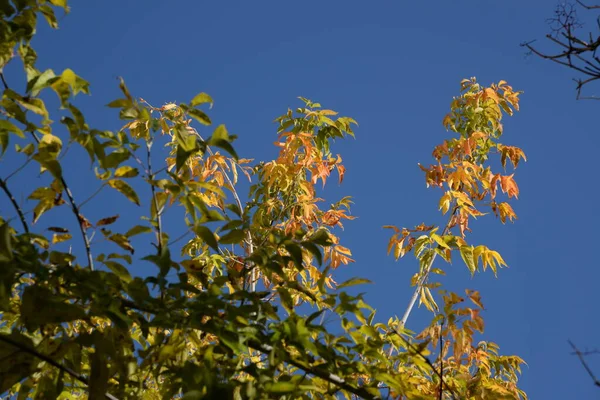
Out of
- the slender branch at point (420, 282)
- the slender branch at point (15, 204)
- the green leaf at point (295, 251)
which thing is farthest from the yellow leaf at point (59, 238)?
the slender branch at point (420, 282)

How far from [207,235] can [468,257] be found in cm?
201

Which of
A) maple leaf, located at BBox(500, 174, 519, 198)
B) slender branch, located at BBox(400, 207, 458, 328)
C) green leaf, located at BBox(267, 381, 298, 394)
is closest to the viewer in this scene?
green leaf, located at BBox(267, 381, 298, 394)

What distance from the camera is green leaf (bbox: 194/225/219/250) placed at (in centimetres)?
125

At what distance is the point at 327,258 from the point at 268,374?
6.84ft

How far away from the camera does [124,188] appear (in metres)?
1.30

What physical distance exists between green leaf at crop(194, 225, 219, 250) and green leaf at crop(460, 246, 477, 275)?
1984 millimetres

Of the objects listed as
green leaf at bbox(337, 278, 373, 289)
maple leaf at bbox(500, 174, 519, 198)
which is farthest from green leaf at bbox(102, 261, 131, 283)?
maple leaf at bbox(500, 174, 519, 198)

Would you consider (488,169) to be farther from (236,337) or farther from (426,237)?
(236,337)

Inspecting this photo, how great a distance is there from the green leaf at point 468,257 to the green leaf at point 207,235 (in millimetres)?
1984

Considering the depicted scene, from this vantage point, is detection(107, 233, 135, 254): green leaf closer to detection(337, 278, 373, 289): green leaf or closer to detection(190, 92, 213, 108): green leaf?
detection(190, 92, 213, 108): green leaf

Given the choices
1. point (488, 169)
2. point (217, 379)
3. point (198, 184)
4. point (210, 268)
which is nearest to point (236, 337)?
point (217, 379)

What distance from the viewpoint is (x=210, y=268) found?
10.2 ft

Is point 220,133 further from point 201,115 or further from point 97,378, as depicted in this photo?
point 97,378

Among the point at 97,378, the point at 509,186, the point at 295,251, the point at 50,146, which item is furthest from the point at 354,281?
the point at 509,186
